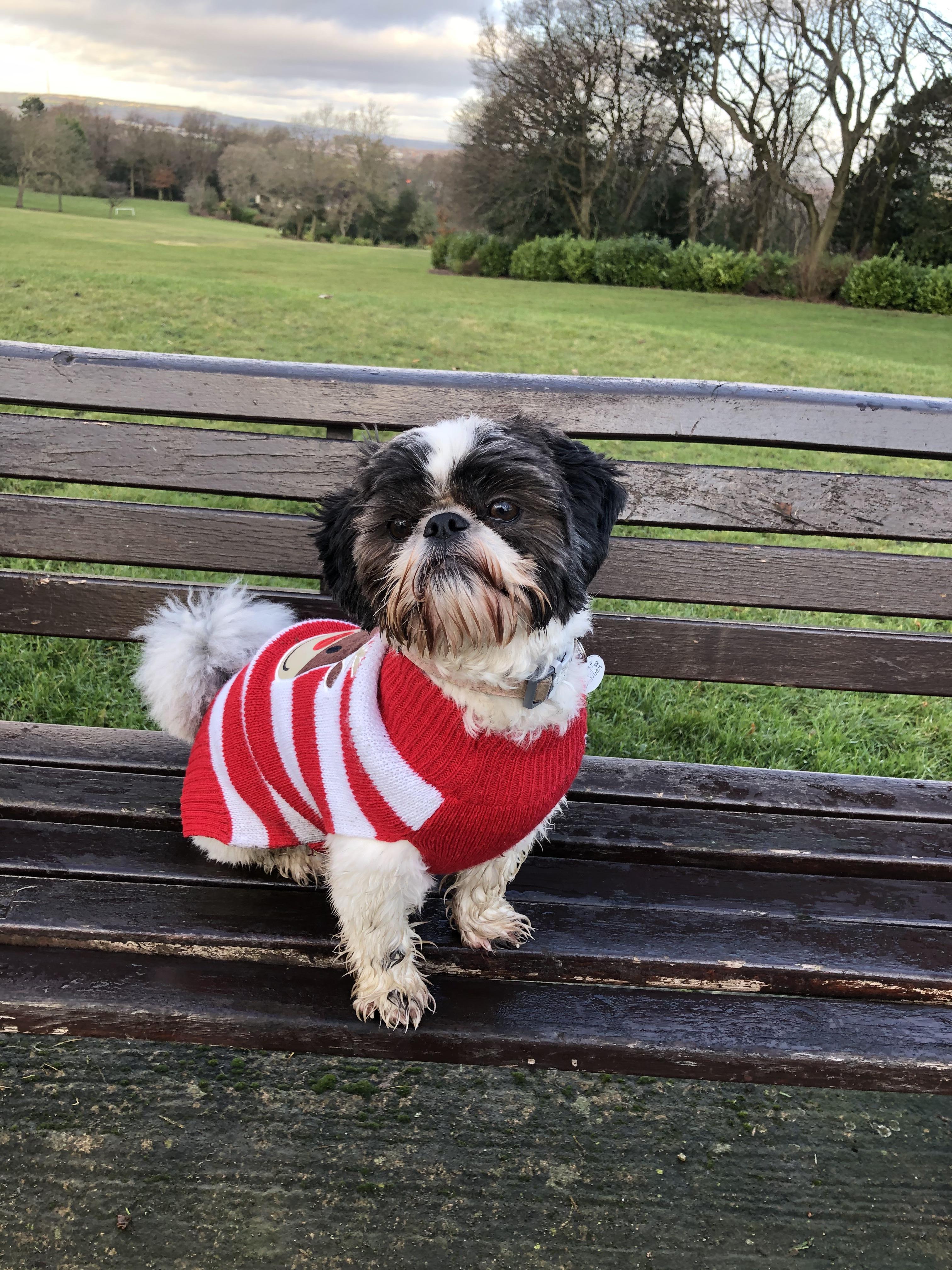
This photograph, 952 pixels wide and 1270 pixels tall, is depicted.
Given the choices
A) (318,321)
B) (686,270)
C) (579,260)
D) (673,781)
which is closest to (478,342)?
(318,321)

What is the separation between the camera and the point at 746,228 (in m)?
24.9

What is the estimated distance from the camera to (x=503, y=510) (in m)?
1.55

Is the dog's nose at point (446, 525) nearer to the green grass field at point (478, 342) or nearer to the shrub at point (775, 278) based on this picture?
the green grass field at point (478, 342)

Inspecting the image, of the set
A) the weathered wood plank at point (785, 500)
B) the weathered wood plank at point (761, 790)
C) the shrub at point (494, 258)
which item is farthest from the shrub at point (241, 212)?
the shrub at point (494, 258)

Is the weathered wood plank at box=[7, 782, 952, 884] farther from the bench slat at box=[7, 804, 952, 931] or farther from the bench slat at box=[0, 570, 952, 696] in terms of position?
the bench slat at box=[0, 570, 952, 696]

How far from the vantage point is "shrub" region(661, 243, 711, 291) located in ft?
68.8

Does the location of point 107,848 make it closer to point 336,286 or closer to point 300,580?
point 300,580

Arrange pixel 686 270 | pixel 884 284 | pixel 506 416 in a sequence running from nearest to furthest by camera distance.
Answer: pixel 506 416, pixel 884 284, pixel 686 270

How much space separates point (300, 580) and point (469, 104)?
2440 centimetres

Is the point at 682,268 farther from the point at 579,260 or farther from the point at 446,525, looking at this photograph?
the point at 446,525

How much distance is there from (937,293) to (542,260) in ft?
25.8

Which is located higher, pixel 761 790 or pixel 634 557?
pixel 634 557

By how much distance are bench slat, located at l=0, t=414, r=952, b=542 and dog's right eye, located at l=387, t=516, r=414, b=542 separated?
0.78m

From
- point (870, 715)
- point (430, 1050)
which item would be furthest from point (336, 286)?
point (430, 1050)
